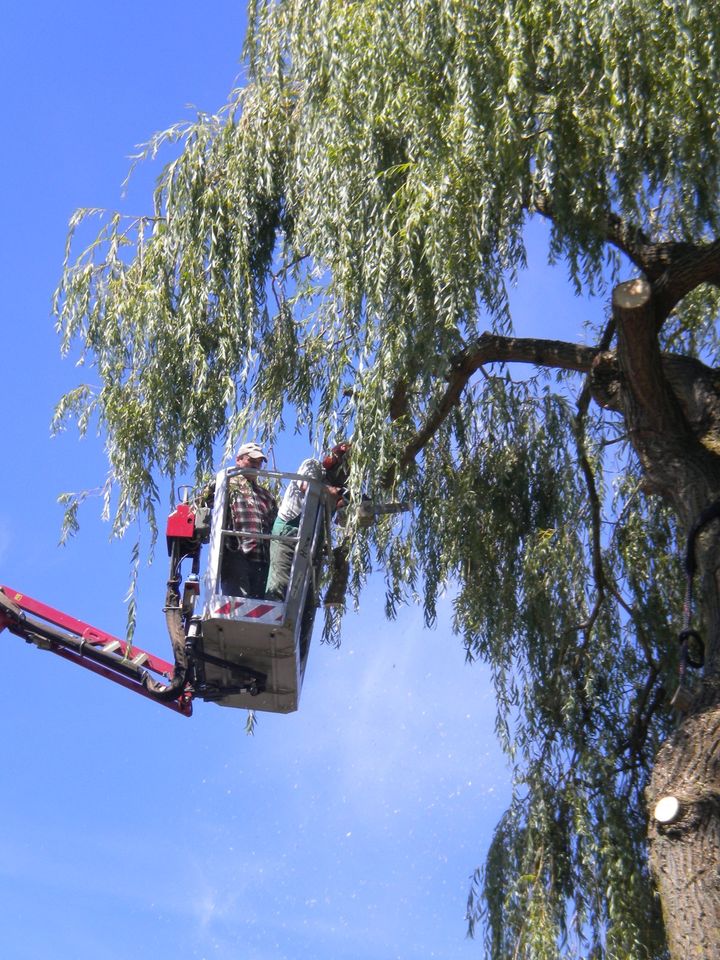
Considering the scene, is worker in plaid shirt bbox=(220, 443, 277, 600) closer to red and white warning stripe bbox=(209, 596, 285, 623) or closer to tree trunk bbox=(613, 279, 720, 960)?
red and white warning stripe bbox=(209, 596, 285, 623)

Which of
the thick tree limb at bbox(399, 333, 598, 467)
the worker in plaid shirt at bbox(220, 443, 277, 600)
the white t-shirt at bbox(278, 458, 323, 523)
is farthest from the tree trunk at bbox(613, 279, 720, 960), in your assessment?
the worker in plaid shirt at bbox(220, 443, 277, 600)

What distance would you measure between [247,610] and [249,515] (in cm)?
50

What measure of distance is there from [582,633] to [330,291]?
2.49 metres

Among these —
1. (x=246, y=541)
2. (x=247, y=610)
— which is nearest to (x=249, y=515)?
(x=246, y=541)

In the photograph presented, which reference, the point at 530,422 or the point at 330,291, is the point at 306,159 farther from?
the point at 530,422

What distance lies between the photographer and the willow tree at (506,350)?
728cm

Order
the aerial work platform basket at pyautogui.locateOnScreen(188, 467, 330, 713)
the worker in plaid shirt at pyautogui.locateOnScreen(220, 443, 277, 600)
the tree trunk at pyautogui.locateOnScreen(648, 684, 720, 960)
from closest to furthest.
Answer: the tree trunk at pyautogui.locateOnScreen(648, 684, 720, 960), the aerial work platform basket at pyautogui.locateOnScreen(188, 467, 330, 713), the worker in plaid shirt at pyautogui.locateOnScreen(220, 443, 277, 600)

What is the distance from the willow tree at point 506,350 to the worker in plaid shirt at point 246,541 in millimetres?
369

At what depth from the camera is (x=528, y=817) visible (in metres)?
→ 7.90

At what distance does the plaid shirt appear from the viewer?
7.96 m

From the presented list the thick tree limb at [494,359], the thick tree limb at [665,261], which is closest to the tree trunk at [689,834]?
the thick tree limb at [665,261]

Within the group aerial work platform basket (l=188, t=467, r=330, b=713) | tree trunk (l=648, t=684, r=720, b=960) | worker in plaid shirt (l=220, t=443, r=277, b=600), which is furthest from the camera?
worker in plaid shirt (l=220, t=443, r=277, b=600)

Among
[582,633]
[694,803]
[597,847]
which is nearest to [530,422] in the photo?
[582,633]

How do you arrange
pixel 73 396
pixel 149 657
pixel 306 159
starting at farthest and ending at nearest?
pixel 149 657 < pixel 73 396 < pixel 306 159
